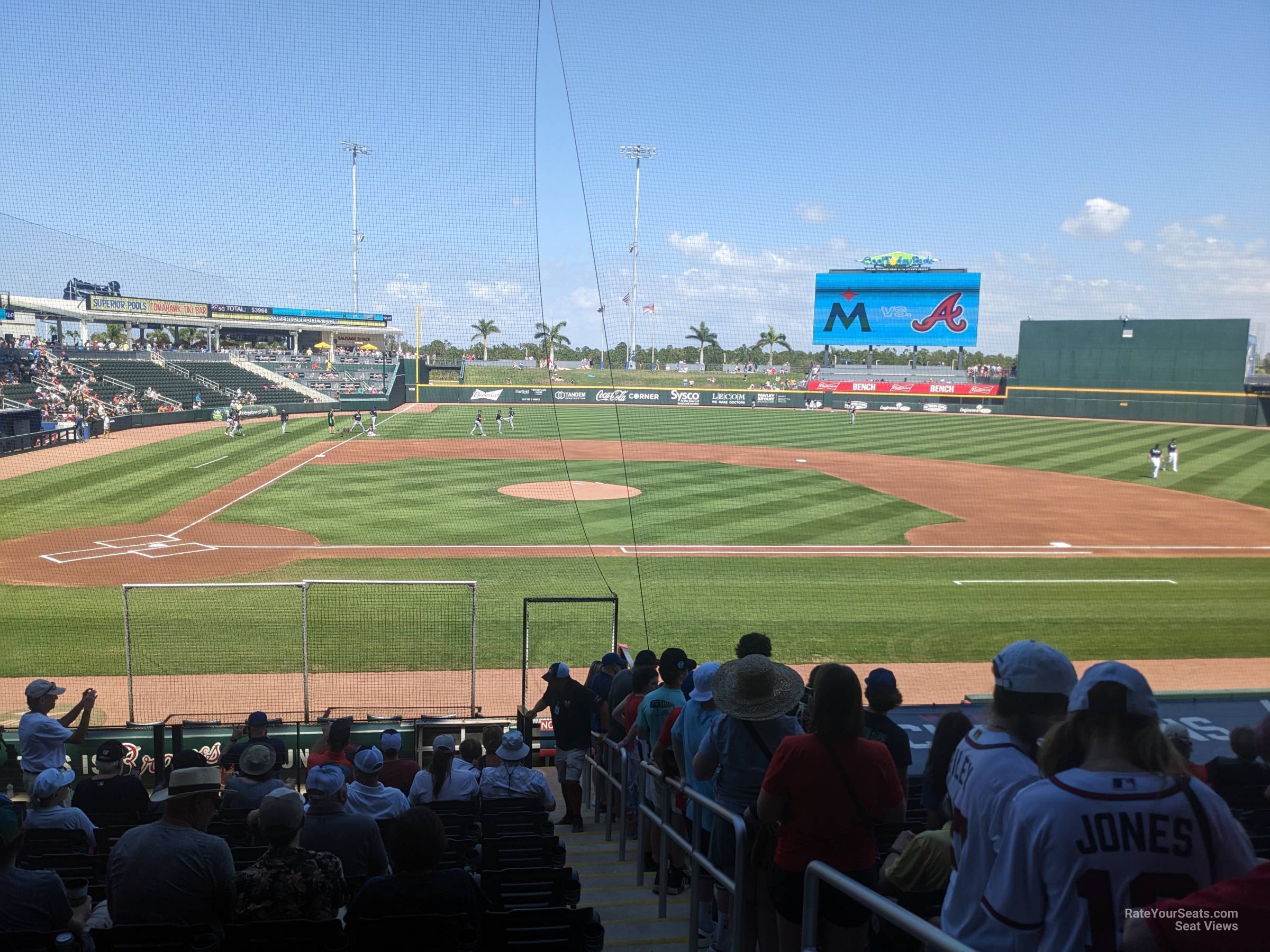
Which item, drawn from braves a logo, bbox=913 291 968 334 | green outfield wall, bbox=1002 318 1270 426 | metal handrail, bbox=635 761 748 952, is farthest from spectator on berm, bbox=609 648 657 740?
braves a logo, bbox=913 291 968 334

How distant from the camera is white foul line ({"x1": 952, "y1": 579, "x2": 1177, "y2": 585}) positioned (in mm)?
17203

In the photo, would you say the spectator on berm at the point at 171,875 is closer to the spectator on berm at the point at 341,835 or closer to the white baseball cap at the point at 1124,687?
the spectator on berm at the point at 341,835

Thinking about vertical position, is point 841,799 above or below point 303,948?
above

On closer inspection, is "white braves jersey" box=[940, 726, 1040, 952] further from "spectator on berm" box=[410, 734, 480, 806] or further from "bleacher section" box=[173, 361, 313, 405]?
"bleacher section" box=[173, 361, 313, 405]

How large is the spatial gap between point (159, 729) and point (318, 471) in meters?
→ 23.1

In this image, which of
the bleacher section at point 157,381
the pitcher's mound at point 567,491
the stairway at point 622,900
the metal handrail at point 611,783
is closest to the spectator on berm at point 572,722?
the metal handrail at point 611,783

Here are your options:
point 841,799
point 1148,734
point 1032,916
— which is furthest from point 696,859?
point 1148,734

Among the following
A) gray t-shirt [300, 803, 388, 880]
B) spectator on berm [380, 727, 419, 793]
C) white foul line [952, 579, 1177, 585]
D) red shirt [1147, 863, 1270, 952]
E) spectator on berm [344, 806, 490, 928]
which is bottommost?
white foul line [952, 579, 1177, 585]

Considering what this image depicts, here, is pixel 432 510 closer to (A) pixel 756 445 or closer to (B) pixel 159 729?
(B) pixel 159 729

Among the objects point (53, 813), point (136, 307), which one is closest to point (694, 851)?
point (53, 813)

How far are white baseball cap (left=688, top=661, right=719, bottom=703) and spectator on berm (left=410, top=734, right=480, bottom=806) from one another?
1.95 m

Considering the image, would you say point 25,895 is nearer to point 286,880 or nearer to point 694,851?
point 286,880

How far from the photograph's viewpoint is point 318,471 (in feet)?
97.1

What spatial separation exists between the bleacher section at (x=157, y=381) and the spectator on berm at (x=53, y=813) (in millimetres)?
34682
